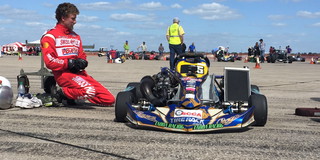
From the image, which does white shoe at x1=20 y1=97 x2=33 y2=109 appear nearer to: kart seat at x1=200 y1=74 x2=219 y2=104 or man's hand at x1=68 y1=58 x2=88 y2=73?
man's hand at x1=68 y1=58 x2=88 y2=73

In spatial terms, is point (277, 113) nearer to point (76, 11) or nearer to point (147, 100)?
point (147, 100)

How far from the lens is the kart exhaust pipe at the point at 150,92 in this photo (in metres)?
5.47

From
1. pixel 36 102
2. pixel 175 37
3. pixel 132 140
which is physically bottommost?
pixel 132 140

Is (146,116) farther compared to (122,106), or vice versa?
(122,106)

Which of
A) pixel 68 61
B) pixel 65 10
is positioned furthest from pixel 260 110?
pixel 65 10

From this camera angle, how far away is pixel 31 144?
4008 mm

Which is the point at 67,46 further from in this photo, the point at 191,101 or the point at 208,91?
the point at 191,101

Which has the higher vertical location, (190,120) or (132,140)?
(190,120)

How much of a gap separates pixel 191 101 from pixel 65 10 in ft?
8.53

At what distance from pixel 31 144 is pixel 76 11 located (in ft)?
9.80

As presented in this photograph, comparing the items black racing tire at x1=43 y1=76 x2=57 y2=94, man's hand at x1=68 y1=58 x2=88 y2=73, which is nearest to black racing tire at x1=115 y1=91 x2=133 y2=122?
man's hand at x1=68 y1=58 x2=88 y2=73

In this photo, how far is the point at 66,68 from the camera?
21.0ft

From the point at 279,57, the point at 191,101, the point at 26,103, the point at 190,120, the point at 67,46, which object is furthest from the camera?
the point at 279,57

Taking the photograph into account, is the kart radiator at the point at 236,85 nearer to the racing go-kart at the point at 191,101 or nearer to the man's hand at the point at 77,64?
the racing go-kart at the point at 191,101
